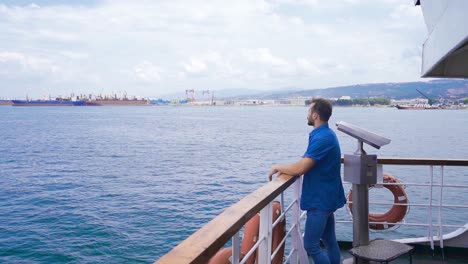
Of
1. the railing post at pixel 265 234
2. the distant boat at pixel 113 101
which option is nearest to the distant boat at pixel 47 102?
the distant boat at pixel 113 101

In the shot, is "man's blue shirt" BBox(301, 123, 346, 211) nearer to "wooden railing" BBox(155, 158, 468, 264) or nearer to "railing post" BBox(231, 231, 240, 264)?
"wooden railing" BBox(155, 158, 468, 264)

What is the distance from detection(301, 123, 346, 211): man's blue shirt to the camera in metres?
2.45

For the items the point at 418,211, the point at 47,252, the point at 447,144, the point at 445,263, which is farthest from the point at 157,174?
the point at 447,144

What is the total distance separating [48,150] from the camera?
105ft

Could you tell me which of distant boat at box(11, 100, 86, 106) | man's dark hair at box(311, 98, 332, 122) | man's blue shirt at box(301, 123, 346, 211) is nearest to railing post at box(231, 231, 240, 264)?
man's blue shirt at box(301, 123, 346, 211)

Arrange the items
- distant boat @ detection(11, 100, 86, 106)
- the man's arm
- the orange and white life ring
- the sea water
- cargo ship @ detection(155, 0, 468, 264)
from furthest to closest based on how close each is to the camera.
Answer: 1. distant boat @ detection(11, 100, 86, 106)
2. the sea water
3. the orange and white life ring
4. the man's arm
5. cargo ship @ detection(155, 0, 468, 264)

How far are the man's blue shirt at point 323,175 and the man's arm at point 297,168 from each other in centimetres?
5

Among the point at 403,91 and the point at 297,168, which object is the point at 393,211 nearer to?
the point at 297,168

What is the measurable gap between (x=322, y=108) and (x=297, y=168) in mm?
394

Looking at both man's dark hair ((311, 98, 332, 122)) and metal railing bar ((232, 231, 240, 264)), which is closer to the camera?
metal railing bar ((232, 231, 240, 264))

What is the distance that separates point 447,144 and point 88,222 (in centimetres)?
3127

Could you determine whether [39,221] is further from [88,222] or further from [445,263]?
[445,263]

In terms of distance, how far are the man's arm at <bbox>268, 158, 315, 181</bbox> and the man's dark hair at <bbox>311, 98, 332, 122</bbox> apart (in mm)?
Answer: 274

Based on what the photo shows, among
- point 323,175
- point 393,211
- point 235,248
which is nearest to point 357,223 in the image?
point 323,175
